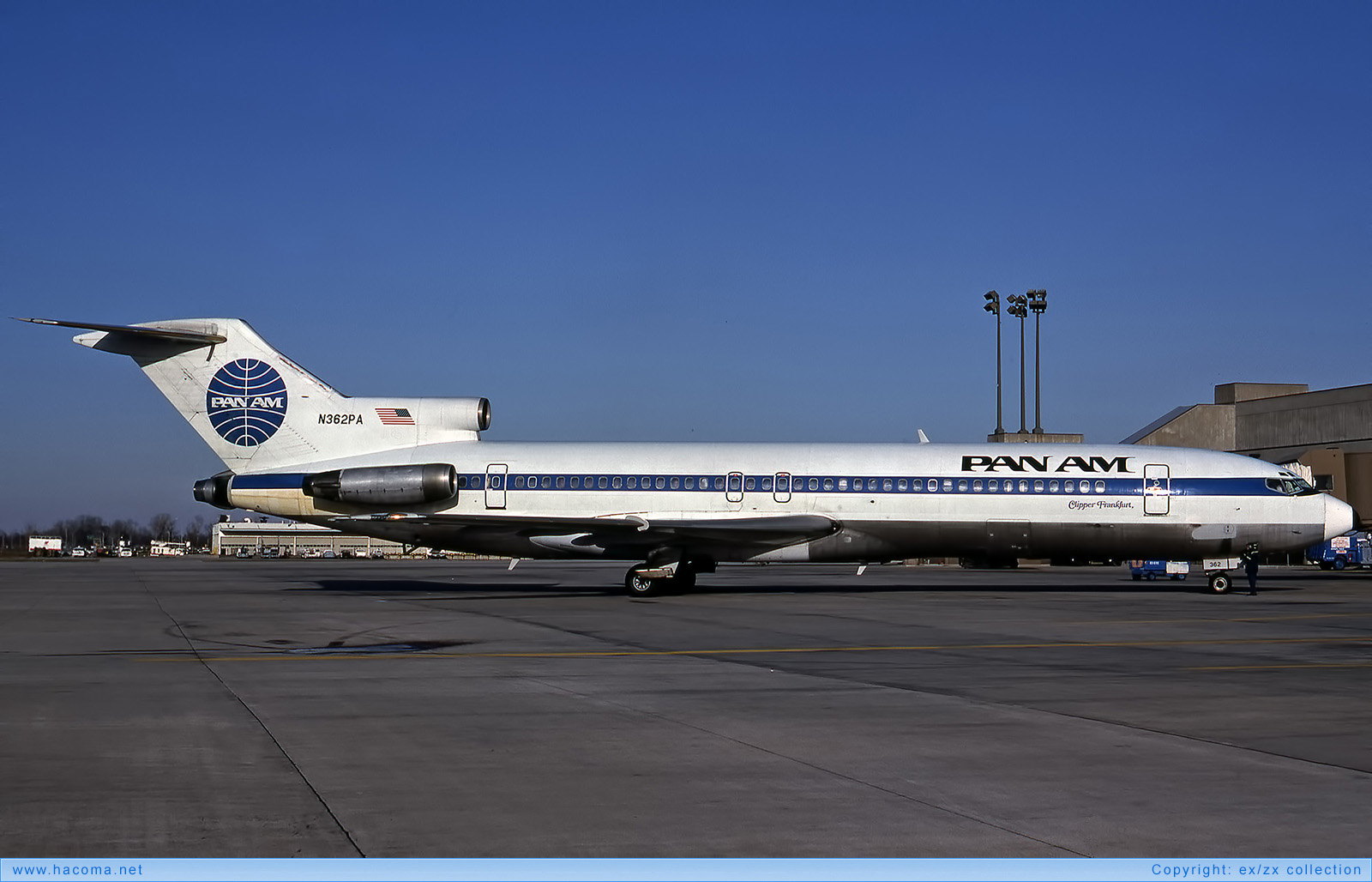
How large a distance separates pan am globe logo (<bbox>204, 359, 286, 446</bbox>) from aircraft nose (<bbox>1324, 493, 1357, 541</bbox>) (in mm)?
25406

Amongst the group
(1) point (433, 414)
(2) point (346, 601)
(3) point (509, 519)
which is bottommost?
(2) point (346, 601)

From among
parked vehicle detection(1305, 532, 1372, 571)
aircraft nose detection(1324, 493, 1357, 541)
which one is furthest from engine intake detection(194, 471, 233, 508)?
parked vehicle detection(1305, 532, 1372, 571)

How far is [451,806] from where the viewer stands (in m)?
7.06

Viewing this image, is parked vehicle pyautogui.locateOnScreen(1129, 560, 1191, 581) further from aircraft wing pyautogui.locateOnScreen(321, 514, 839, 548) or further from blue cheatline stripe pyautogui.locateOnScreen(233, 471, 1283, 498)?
aircraft wing pyautogui.locateOnScreen(321, 514, 839, 548)

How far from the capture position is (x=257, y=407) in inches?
1249

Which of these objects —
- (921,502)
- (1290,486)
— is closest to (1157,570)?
(1290,486)

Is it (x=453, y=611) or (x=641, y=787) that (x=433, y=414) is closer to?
(x=453, y=611)

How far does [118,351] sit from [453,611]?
1325cm

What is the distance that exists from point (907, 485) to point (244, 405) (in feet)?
54.1

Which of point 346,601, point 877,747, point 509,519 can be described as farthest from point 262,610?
point 877,747

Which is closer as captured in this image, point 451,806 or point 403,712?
point 451,806

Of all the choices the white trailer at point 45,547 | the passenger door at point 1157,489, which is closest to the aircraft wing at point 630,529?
the passenger door at point 1157,489

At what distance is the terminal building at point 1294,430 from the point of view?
68.9 m

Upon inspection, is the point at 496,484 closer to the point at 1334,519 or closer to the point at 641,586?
the point at 641,586
